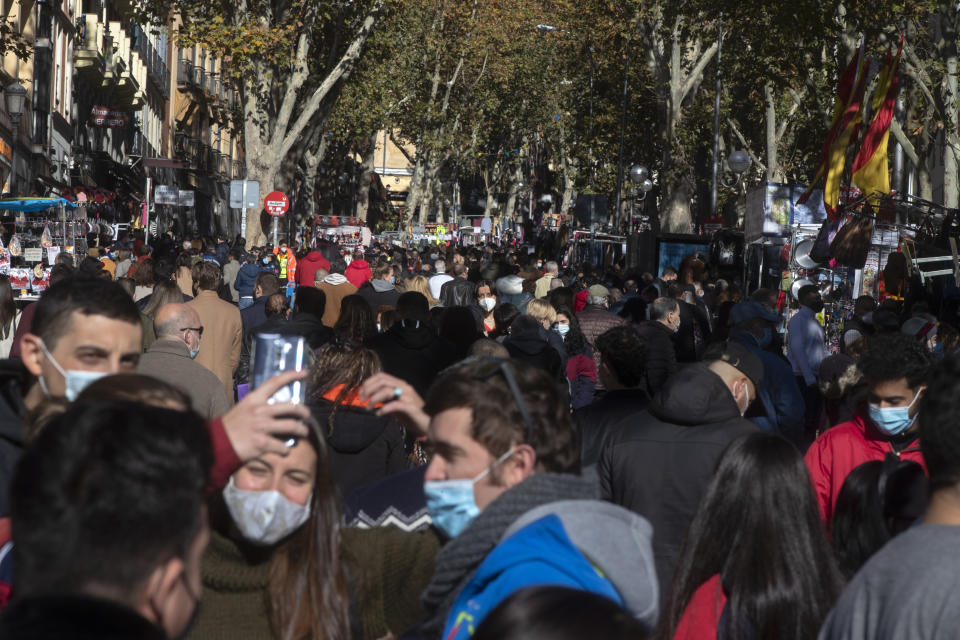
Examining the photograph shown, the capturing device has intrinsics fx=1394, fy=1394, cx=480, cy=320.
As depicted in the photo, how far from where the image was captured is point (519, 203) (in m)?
89.4

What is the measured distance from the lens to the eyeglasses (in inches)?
119

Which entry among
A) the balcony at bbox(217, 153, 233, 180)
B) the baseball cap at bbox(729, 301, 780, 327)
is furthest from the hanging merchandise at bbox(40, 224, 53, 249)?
the balcony at bbox(217, 153, 233, 180)

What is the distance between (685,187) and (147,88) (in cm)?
2425

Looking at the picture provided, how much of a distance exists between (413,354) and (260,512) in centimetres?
558

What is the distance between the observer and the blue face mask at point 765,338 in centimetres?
942

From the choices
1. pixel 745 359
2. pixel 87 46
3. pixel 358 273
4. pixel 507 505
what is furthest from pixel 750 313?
pixel 87 46

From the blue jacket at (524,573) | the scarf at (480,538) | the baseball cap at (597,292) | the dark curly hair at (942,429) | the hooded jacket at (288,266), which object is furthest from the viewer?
the hooded jacket at (288,266)

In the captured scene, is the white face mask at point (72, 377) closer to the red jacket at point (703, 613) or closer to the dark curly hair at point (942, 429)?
the red jacket at point (703, 613)

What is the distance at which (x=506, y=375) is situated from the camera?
10.2 ft

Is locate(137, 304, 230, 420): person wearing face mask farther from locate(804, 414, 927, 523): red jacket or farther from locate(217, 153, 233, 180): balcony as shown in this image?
locate(217, 153, 233, 180): balcony

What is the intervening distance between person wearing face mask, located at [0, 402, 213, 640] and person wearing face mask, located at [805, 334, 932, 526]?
3.56 meters

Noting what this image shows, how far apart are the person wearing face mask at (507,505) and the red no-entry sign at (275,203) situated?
26.8 metres

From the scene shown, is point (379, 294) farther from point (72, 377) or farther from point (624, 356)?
point (72, 377)

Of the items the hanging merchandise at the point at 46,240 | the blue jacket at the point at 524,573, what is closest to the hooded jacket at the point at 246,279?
the hanging merchandise at the point at 46,240
